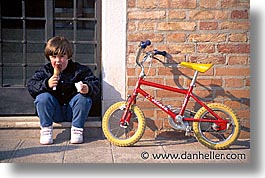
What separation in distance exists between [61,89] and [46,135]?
1.54 ft

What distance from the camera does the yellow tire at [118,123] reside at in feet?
14.3

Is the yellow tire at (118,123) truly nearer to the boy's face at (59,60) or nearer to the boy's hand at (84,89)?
the boy's hand at (84,89)

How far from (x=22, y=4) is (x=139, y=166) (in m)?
2.05

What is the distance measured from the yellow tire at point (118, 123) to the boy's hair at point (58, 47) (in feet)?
2.26

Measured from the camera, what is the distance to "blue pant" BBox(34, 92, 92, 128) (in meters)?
4.37

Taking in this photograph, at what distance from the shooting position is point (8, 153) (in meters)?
4.23

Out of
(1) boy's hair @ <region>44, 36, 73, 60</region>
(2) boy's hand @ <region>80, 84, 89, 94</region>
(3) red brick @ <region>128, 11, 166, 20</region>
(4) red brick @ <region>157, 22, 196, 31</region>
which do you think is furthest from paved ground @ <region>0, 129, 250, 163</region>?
(3) red brick @ <region>128, 11, 166, 20</region>

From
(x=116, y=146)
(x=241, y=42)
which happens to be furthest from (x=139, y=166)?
(x=241, y=42)

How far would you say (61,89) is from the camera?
4492 mm

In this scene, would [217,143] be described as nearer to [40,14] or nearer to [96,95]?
[96,95]

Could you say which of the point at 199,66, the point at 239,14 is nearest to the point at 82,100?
the point at 199,66

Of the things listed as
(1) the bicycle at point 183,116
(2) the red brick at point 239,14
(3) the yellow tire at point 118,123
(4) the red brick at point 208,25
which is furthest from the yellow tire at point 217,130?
(2) the red brick at point 239,14

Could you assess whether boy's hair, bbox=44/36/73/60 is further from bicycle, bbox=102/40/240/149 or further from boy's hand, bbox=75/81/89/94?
bicycle, bbox=102/40/240/149

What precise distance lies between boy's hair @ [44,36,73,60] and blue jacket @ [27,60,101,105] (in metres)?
0.14
